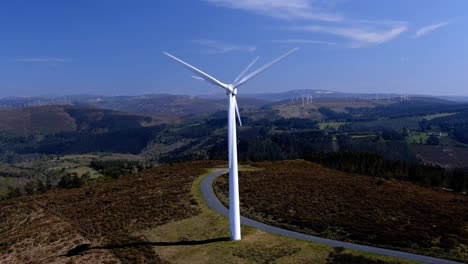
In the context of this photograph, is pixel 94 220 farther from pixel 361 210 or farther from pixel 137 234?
pixel 361 210

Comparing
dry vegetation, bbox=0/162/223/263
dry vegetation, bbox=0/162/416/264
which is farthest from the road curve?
dry vegetation, bbox=0/162/223/263

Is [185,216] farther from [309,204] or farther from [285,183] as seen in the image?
[285,183]

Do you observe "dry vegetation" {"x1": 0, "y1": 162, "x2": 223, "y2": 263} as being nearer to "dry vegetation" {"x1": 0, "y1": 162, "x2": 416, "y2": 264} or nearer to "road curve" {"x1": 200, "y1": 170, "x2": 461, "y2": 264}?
"dry vegetation" {"x1": 0, "y1": 162, "x2": 416, "y2": 264}

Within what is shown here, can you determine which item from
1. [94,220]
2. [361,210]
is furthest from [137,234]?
[361,210]

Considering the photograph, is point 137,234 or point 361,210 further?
point 361,210

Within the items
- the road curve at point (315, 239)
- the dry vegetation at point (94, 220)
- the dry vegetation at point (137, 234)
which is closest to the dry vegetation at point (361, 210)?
the road curve at point (315, 239)

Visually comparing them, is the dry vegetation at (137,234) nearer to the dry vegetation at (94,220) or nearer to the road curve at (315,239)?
the dry vegetation at (94,220)

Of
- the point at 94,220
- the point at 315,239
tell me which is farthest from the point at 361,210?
the point at 94,220

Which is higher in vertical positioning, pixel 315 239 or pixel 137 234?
pixel 315 239

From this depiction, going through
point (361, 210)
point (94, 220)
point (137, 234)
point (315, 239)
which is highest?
point (315, 239)
